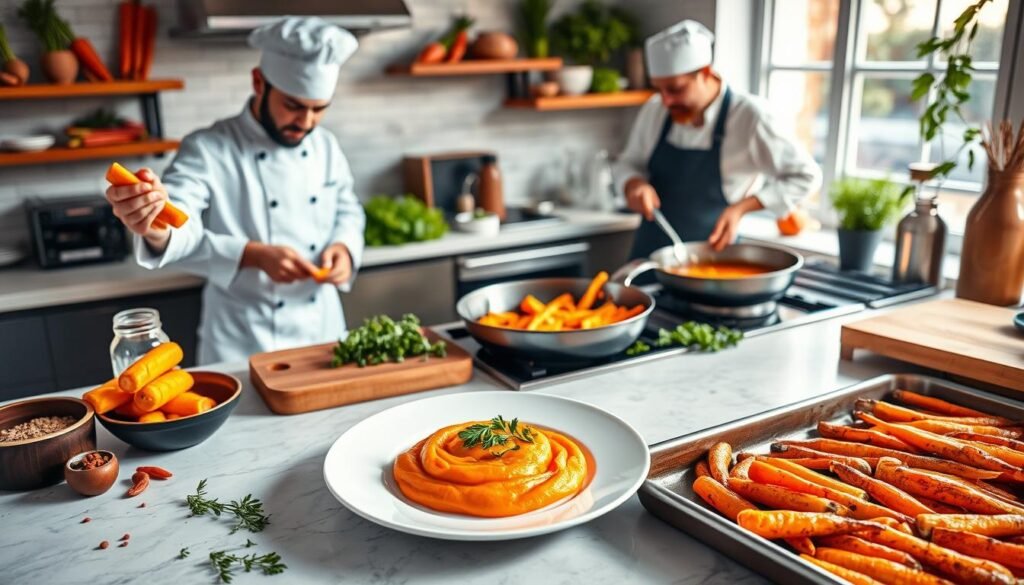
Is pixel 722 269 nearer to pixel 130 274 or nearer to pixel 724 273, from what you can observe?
pixel 724 273

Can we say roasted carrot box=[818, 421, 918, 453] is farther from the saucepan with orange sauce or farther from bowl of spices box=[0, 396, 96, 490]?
bowl of spices box=[0, 396, 96, 490]

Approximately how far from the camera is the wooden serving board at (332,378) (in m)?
1.67

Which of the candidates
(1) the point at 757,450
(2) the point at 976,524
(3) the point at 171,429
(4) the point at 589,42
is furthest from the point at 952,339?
(4) the point at 589,42

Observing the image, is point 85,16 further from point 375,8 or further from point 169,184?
point 169,184

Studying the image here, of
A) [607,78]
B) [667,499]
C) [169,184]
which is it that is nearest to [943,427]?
[667,499]

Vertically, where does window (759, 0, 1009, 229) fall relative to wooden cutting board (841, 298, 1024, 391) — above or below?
above

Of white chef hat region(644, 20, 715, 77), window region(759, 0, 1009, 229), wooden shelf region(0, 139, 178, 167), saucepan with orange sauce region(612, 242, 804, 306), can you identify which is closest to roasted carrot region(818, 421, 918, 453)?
saucepan with orange sauce region(612, 242, 804, 306)

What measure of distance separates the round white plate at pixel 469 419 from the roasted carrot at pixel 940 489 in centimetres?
Answer: 39

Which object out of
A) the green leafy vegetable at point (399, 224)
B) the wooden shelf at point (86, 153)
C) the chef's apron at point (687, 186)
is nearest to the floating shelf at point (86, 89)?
the wooden shelf at point (86, 153)

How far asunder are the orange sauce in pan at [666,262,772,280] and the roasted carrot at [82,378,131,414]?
1446mm

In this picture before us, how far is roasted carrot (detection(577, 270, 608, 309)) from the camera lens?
2.05m

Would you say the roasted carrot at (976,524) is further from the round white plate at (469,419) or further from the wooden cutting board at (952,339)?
the wooden cutting board at (952,339)

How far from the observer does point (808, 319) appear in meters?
2.17

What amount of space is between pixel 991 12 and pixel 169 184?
9.73 ft
